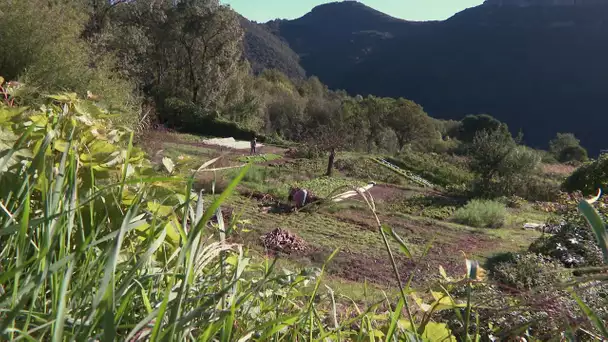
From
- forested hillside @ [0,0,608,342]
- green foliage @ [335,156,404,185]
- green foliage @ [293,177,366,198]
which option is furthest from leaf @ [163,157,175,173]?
green foliage @ [335,156,404,185]

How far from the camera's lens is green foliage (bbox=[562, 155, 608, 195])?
46.8 ft

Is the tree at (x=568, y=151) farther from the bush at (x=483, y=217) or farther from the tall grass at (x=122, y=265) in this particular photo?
the tall grass at (x=122, y=265)

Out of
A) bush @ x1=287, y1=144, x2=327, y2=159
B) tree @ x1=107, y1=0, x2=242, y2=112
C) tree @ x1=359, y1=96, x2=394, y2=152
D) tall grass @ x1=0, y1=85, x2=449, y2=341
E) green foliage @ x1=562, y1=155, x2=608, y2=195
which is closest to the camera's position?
tall grass @ x1=0, y1=85, x2=449, y2=341

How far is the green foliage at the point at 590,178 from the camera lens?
14.3 metres

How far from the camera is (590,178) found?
15.3 m

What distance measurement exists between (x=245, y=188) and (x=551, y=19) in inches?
5004

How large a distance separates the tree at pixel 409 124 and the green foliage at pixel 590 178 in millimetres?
20931

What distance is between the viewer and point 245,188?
40.1 ft

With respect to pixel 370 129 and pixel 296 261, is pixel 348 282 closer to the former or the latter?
pixel 296 261

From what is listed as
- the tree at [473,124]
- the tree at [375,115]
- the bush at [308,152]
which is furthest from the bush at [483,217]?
the tree at [473,124]

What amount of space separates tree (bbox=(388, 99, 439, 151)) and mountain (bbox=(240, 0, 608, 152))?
5593 centimetres

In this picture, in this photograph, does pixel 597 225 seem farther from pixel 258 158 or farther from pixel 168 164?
pixel 168 164

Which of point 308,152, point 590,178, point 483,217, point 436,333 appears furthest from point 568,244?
point 308,152

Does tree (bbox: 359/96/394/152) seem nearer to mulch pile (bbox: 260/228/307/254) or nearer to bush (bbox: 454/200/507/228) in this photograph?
bush (bbox: 454/200/507/228)
